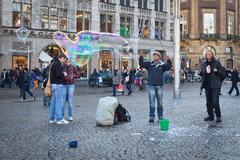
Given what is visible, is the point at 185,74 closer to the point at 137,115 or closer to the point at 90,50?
the point at 90,50

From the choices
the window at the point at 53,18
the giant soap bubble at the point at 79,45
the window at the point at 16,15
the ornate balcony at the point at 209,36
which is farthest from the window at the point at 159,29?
the giant soap bubble at the point at 79,45

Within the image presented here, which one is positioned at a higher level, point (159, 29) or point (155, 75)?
point (159, 29)

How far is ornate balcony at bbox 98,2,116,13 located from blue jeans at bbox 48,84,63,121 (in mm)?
37523

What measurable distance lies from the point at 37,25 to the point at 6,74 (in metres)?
7.62

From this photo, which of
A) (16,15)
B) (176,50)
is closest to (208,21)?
(16,15)

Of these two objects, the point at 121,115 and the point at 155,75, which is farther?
the point at 121,115

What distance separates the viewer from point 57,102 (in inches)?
504

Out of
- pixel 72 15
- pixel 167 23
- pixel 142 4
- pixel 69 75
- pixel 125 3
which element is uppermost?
pixel 142 4

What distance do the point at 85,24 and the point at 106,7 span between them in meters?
3.40

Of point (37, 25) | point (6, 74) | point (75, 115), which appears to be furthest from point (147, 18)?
point (75, 115)

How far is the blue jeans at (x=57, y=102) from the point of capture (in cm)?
1277

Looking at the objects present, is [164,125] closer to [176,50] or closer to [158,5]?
[176,50]

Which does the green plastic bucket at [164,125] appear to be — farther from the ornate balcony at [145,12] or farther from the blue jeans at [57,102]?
the ornate balcony at [145,12]

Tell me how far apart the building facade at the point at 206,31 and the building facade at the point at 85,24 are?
14236 mm
